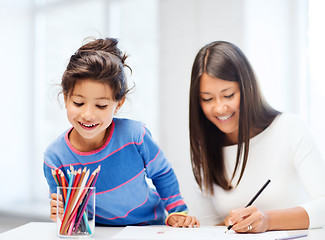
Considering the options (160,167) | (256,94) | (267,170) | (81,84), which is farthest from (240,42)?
(81,84)

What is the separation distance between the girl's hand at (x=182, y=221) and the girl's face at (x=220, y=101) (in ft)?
1.19

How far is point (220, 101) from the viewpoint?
51.6 inches

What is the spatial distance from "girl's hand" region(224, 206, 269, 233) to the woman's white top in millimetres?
284

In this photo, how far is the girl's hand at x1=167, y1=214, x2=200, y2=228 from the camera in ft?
3.65

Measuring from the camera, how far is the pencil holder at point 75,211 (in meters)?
0.92

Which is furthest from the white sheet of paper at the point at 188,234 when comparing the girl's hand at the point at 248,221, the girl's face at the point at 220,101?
the girl's face at the point at 220,101

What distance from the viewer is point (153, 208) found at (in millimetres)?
1271

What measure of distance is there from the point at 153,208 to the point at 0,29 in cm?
200

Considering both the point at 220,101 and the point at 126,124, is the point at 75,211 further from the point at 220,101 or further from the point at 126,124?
the point at 220,101

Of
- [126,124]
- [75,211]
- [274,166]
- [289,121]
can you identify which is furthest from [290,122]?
[75,211]

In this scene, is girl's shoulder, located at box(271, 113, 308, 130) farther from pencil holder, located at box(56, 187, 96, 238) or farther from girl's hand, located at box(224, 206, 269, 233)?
pencil holder, located at box(56, 187, 96, 238)

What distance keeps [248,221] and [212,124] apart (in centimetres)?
49

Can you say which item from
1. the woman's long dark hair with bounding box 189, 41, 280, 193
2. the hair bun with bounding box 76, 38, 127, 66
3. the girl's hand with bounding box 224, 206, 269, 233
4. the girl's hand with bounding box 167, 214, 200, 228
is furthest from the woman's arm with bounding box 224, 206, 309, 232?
the hair bun with bounding box 76, 38, 127, 66

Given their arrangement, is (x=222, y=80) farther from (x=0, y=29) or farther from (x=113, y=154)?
(x=0, y=29)
